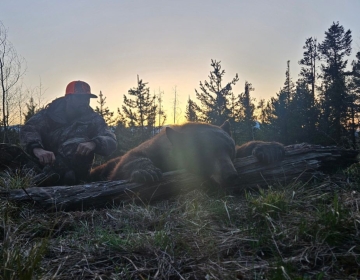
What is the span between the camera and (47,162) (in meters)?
4.77

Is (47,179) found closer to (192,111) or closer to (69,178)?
(69,178)

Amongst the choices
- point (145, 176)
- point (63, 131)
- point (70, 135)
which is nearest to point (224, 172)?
point (145, 176)

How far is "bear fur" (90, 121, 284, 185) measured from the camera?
394 cm

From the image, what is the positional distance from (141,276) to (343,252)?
1.09m

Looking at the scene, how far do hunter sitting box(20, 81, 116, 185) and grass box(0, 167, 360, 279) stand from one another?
239 cm

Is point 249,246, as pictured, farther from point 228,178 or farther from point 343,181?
point 343,181

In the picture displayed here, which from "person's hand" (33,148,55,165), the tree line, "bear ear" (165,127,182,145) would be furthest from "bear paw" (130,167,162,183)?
the tree line

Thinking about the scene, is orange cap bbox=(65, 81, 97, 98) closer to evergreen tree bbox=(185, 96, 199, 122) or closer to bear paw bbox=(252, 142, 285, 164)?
bear paw bbox=(252, 142, 285, 164)

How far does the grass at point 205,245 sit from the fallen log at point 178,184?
14.8 inches

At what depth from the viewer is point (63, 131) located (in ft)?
19.5

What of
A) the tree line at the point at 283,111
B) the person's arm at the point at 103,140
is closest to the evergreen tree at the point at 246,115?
the tree line at the point at 283,111

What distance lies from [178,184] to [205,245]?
1730 millimetres

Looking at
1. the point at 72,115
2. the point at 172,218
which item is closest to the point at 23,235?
the point at 172,218

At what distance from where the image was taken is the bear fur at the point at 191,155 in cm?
394
